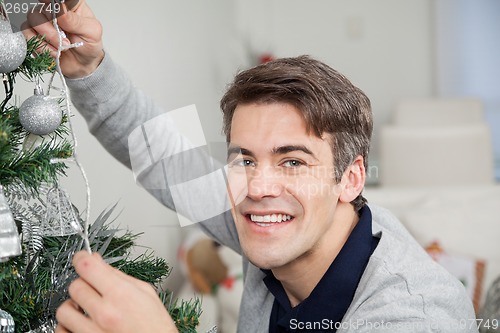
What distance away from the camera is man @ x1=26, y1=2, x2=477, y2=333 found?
3.30 feet

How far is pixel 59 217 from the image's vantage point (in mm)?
665

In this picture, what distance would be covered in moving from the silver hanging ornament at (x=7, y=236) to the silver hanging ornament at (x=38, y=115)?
0.26 ft

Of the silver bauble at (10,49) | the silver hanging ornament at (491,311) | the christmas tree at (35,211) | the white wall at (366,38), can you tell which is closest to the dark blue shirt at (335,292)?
the christmas tree at (35,211)

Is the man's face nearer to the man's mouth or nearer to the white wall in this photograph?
the man's mouth

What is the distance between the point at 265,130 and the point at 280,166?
0.22 feet

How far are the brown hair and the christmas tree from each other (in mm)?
458

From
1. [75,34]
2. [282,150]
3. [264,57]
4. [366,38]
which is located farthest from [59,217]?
[366,38]

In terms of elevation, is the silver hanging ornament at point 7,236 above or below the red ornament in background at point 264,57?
above

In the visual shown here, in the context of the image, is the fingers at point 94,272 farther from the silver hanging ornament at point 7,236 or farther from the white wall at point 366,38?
the white wall at point 366,38

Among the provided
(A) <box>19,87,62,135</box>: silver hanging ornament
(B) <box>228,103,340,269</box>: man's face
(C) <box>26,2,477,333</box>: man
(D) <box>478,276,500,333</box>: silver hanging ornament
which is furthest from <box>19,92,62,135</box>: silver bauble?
(D) <box>478,276,500,333</box>: silver hanging ornament

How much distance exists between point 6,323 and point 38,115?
0.20 metres

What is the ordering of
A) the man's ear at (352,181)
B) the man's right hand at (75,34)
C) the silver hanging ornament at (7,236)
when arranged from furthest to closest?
the man's ear at (352,181)
the man's right hand at (75,34)
the silver hanging ornament at (7,236)

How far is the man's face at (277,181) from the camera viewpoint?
107 cm

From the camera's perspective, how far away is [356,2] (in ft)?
15.4
